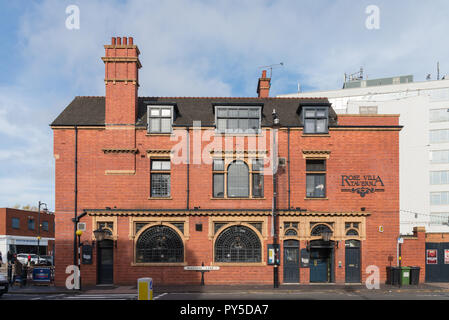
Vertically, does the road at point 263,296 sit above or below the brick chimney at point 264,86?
below

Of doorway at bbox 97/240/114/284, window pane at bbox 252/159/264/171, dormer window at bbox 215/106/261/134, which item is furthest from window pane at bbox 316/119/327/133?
doorway at bbox 97/240/114/284

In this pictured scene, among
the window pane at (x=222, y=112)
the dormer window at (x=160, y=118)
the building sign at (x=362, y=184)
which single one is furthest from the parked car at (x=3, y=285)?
the building sign at (x=362, y=184)

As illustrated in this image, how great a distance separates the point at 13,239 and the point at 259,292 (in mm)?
46772

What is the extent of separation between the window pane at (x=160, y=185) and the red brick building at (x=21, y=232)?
107ft

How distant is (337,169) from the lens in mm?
23859

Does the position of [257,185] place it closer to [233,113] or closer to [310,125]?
[233,113]

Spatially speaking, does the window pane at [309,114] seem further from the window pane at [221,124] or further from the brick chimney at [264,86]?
the brick chimney at [264,86]

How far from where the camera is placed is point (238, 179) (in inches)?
941

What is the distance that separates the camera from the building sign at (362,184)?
2378cm

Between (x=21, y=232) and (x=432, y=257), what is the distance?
54121 mm

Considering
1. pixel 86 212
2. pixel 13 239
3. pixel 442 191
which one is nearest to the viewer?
pixel 86 212

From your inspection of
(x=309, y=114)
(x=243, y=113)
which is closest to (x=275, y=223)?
(x=243, y=113)
